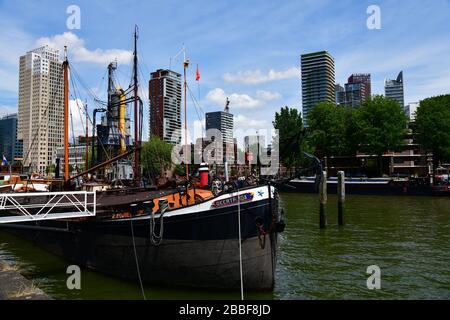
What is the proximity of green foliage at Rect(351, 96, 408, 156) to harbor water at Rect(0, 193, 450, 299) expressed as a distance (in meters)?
44.4

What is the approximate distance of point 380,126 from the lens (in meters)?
70.5

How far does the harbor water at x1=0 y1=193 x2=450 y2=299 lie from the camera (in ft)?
42.9

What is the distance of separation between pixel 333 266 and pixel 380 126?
202 feet

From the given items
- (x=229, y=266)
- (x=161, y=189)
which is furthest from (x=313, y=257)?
(x=161, y=189)

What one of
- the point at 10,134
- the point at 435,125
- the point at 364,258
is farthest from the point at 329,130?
the point at 10,134

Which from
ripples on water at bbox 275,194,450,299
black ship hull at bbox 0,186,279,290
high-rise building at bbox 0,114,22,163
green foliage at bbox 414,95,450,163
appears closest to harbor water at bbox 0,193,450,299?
ripples on water at bbox 275,194,450,299

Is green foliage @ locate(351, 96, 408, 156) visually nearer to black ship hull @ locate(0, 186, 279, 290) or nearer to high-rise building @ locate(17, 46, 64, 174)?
high-rise building @ locate(17, 46, 64, 174)

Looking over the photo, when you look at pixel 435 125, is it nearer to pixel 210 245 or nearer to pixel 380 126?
pixel 380 126

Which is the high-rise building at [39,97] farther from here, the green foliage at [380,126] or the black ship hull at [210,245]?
the green foliage at [380,126]

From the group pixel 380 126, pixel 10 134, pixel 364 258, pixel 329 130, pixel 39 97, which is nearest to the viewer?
pixel 364 258
